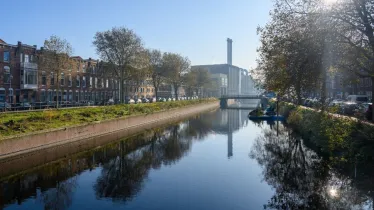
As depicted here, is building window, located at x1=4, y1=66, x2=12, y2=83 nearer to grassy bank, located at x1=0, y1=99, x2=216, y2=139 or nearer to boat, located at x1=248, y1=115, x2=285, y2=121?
grassy bank, located at x1=0, y1=99, x2=216, y2=139

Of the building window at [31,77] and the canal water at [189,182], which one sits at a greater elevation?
the building window at [31,77]

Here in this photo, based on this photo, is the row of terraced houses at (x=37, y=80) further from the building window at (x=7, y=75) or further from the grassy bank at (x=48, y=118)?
the grassy bank at (x=48, y=118)

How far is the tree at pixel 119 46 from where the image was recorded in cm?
5928

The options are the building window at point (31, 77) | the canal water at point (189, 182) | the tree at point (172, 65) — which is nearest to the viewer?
the canal water at point (189, 182)

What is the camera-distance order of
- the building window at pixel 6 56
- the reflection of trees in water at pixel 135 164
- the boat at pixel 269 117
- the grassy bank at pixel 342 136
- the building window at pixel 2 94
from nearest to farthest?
the reflection of trees in water at pixel 135 164
the grassy bank at pixel 342 136
the building window at pixel 2 94
the building window at pixel 6 56
the boat at pixel 269 117

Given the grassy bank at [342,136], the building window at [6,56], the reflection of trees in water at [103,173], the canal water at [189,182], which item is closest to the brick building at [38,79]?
the building window at [6,56]

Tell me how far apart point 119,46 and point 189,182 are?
44407 millimetres

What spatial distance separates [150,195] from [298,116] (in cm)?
3071

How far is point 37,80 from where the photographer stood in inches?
2475

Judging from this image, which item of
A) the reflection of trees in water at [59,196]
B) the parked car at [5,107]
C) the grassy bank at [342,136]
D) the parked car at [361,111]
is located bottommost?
the reflection of trees in water at [59,196]

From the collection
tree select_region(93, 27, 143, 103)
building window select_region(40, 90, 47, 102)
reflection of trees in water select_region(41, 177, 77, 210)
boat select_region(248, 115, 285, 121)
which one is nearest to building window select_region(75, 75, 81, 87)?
building window select_region(40, 90, 47, 102)

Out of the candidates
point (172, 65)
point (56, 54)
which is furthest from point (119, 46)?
Result: point (172, 65)

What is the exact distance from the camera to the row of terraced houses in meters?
56.6

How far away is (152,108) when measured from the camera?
5619 cm
